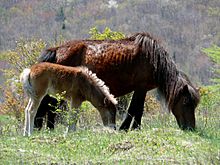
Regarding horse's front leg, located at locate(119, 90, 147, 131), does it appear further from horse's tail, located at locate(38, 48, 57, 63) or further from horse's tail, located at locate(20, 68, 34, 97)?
horse's tail, located at locate(20, 68, 34, 97)

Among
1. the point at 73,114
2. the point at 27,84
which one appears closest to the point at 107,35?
the point at 27,84

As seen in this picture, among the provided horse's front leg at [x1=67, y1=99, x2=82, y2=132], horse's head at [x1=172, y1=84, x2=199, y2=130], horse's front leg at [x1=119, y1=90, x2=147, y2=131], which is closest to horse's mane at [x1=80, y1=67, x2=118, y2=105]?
horse's front leg at [x1=67, y1=99, x2=82, y2=132]

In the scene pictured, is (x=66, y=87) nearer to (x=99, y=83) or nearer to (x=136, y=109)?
(x=99, y=83)

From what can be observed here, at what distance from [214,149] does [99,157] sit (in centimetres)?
171

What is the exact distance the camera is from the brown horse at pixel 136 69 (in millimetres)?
10984

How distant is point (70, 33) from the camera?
348 ft

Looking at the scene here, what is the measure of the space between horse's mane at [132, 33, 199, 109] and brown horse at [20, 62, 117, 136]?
1.11 meters

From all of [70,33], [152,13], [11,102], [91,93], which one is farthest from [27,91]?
[152,13]

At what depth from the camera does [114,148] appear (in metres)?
8.38

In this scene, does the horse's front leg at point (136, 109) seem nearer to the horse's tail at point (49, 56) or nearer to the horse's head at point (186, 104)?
the horse's head at point (186, 104)

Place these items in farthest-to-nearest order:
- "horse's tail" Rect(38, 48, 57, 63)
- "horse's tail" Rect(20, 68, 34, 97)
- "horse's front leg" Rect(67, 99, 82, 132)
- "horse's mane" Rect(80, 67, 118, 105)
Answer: "horse's tail" Rect(38, 48, 57, 63) → "horse's mane" Rect(80, 67, 118, 105) → "horse's tail" Rect(20, 68, 34, 97) → "horse's front leg" Rect(67, 99, 82, 132)

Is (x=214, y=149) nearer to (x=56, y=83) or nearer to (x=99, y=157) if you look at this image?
(x=99, y=157)

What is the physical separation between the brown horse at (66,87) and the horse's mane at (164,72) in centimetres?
111

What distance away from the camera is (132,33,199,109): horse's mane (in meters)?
11.0
